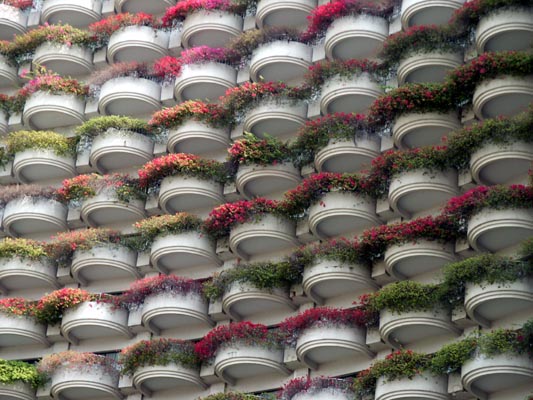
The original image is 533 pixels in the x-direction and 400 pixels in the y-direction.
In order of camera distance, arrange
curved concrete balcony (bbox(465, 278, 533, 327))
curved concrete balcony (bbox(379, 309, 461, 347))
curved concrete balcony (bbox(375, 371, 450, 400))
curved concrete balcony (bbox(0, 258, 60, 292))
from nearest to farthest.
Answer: curved concrete balcony (bbox(465, 278, 533, 327)) < curved concrete balcony (bbox(375, 371, 450, 400)) < curved concrete balcony (bbox(379, 309, 461, 347)) < curved concrete balcony (bbox(0, 258, 60, 292))

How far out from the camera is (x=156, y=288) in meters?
54.5

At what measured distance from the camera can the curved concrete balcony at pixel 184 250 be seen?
55.5 meters

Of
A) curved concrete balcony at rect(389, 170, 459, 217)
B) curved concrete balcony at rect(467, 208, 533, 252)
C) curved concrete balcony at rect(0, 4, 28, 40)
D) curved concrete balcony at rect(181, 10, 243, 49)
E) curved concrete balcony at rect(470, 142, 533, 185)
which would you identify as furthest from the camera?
curved concrete balcony at rect(0, 4, 28, 40)

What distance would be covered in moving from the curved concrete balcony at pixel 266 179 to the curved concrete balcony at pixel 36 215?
7121mm

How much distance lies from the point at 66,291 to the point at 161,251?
3.50 m

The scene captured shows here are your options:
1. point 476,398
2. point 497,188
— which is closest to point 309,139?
point 497,188

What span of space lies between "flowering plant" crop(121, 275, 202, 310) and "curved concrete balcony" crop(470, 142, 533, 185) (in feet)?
34.3

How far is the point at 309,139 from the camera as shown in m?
55.1

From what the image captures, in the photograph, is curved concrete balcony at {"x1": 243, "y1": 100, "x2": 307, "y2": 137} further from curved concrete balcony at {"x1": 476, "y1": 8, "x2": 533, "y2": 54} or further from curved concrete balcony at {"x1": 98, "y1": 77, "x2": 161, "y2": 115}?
curved concrete balcony at {"x1": 476, "y1": 8, "x2": 533, "y2": 54}

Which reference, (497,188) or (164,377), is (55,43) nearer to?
(164,377)

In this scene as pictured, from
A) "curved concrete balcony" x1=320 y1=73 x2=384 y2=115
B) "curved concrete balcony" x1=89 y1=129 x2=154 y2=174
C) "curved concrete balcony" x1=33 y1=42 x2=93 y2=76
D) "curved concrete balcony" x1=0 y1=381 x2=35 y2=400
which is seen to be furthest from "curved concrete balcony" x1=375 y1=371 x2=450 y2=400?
"curved concrete balcony" x1=33 y1=42 x2=93 y2=76

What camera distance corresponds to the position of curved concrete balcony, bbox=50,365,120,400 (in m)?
53.8

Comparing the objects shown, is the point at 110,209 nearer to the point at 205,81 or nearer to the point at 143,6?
the point at 205,81

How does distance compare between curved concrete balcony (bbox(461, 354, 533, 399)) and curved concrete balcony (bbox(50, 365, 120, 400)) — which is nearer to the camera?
curved concrete balcony (bbox(461, 354, 533, 399))
